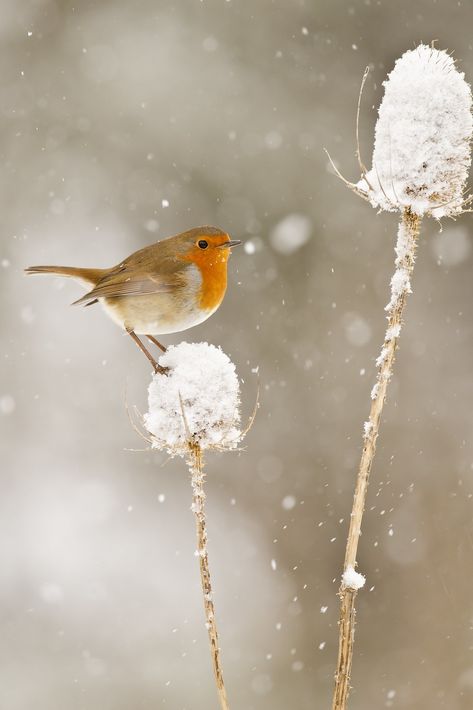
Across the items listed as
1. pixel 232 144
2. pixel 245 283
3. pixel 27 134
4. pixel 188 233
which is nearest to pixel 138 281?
pixel 188 233

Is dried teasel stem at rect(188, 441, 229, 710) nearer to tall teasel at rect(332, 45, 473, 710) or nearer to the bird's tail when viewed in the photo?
tall teasel at rect(332, 45, 473, 710)

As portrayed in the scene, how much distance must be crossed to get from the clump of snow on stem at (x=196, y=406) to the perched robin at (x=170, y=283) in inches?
7.5

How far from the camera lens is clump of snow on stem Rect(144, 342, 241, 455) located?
5.12ft

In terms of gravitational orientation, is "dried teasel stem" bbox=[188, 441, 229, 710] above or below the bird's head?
below

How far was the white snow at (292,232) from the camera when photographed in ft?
19.5

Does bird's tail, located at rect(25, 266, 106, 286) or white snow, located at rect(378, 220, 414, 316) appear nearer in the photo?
white snow, located at rect(378, 220, 414, 316)

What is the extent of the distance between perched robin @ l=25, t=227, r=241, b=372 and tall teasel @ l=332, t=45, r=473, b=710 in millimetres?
385

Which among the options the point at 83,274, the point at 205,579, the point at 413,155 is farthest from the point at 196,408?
the point at 83,274

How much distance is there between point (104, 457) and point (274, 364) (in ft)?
5.59

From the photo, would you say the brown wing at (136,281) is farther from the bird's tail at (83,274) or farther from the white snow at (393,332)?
the white snow at (393,332)

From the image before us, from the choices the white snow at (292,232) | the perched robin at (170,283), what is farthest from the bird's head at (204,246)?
the white snow at (292,232)

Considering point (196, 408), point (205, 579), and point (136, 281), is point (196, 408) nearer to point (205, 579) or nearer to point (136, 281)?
point (205, 579)

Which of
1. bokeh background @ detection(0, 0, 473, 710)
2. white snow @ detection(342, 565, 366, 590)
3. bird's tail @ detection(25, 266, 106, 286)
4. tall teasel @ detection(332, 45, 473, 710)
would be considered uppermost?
bokeh background @ detection(0, 0, 473, 710)

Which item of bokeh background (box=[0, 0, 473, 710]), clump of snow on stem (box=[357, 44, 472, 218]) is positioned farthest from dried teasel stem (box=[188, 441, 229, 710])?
bokeh background (box=[0, 0, 473, 710])
